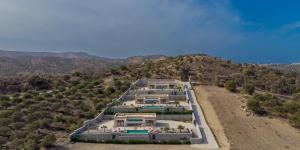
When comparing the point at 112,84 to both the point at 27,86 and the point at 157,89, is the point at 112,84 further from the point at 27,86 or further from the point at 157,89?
the point at 27,86

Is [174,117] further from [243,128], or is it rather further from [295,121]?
[295,121]

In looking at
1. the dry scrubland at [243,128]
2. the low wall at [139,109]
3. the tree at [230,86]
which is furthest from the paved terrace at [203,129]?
the tree at [230,86]

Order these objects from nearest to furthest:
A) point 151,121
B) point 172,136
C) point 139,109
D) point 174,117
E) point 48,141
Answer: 1. point 48,141
2. point 172,136
3. point 151,121
4. point 174,117
5. point 139,109

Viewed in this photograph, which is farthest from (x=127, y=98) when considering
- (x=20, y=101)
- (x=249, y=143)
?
(x=249, y=143)

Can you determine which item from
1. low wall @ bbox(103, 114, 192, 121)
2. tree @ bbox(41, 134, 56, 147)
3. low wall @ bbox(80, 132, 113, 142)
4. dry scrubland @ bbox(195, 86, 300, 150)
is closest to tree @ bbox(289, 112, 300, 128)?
dry scrubland @ bbox(195, 86, 300, 150)

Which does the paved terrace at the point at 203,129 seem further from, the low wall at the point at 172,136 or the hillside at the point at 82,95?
the hillside at the point at 82,95

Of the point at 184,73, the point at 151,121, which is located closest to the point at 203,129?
the point at 151,121
